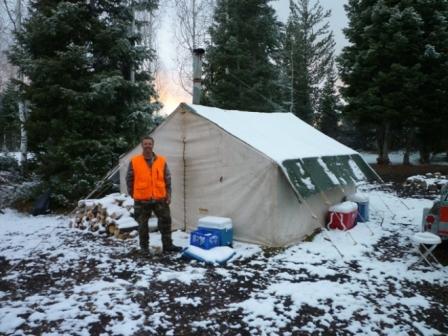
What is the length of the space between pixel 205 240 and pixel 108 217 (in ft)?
8.32

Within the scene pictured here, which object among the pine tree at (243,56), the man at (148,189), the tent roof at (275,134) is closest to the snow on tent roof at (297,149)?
the tent roof at (275,134)

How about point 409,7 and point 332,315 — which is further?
point 409,7

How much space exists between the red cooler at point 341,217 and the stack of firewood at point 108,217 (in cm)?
416

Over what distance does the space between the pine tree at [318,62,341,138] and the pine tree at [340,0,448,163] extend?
990 cm

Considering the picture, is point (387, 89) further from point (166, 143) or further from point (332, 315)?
point (332, 315)

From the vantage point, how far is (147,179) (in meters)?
6.22

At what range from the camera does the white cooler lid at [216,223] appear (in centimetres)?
651

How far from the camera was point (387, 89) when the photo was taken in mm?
17812

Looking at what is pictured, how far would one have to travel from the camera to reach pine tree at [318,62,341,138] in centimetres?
2850

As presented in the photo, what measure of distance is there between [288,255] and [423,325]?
8.29 feet

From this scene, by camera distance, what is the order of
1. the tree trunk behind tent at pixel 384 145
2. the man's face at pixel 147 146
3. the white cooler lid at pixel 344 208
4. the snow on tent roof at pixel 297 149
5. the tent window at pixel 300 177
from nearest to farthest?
the man's face at pixel 147 146, the tent window at pixel 300 177, the snow on tent roof at pixel 297 149, the white cooler lid at pixel 344 208, the tree trunk behind tent at pixel 384 145

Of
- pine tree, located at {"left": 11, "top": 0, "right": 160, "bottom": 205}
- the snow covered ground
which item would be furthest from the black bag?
the snow covered ground

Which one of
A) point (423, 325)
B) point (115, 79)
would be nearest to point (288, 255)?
point (423, 325)

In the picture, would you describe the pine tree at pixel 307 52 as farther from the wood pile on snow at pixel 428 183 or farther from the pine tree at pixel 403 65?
the wood pile on snow at pixel 428 183
